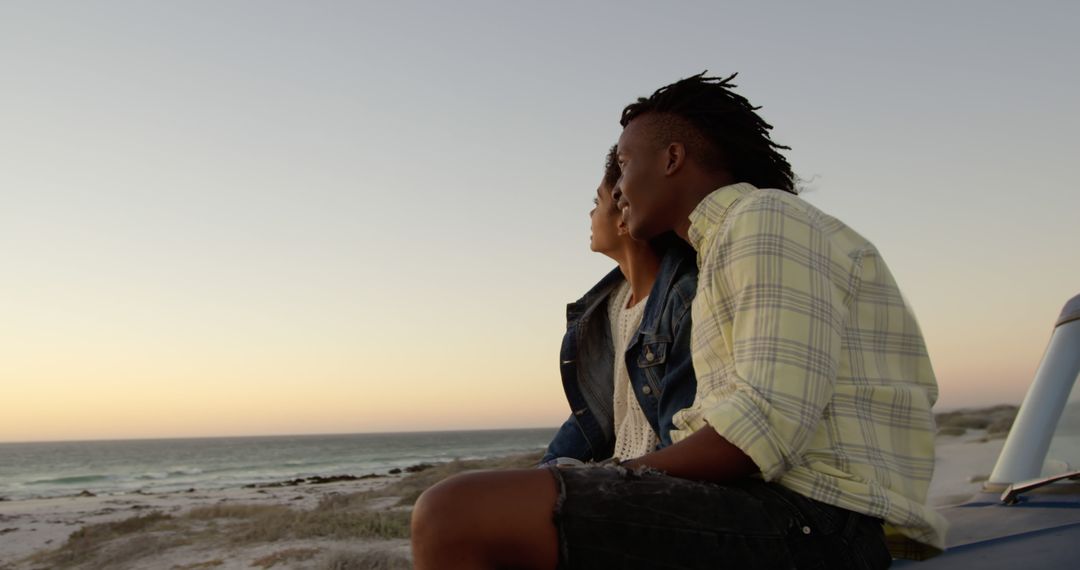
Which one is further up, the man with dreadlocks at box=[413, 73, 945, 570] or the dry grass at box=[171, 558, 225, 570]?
the man with dreadlocks at box=[413, 73, 945, 570]

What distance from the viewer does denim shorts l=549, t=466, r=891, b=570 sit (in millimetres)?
1500

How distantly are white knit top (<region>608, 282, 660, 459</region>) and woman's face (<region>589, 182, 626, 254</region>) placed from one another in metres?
0.19

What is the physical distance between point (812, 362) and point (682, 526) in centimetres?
41

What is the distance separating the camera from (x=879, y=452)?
1710 mm

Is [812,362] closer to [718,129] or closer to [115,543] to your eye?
[718,129]

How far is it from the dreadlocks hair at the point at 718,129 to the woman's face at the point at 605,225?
2.29 ft

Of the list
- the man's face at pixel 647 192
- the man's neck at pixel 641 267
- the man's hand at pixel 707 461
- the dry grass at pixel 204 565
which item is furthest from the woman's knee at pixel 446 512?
the dry grass at pixel 204 565

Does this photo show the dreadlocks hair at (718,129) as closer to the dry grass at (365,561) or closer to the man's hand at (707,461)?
the man's hand at (707,461)

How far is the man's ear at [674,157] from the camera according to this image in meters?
2.12

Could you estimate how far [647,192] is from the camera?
213cm

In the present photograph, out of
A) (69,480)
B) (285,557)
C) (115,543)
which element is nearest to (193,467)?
(69,480)

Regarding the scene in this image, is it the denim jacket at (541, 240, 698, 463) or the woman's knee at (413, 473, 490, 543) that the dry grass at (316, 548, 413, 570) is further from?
the woman's knee at (413, 473, 490, 543)

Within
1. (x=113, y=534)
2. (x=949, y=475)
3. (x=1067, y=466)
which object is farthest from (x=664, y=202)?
(x=113, y=534)

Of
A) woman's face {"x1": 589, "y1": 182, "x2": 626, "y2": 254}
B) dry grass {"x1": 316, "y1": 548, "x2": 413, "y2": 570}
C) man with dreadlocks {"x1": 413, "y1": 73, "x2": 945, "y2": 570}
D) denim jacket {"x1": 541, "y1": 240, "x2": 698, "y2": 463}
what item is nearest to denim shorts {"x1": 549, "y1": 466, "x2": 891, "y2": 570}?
man with dreadlocks {"x1": 413, "y1": 73, "x2": 945, "y2": 570}
